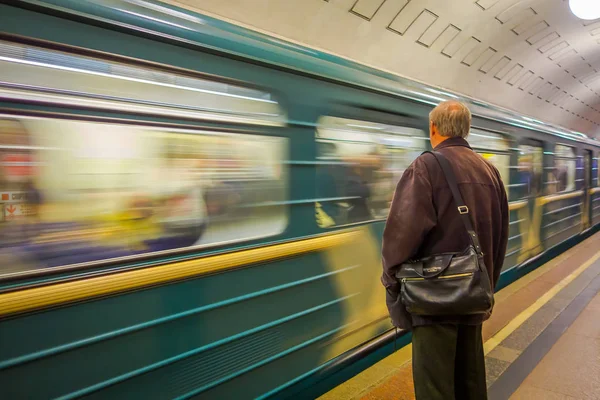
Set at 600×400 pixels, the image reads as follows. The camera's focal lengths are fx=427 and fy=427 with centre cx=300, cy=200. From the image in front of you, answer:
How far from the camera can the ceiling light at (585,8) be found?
6.32 m

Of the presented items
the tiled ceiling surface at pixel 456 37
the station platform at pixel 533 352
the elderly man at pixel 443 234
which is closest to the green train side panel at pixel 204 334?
the station platform at pixel 533 352

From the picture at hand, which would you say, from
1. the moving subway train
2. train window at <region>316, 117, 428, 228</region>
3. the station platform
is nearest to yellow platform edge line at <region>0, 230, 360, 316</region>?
the moving subway train

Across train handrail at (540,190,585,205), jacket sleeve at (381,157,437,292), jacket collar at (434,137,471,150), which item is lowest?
train handrail at (540,190,585,205)

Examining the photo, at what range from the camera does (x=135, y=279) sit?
5.61 ft

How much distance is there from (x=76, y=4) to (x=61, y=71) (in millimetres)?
256

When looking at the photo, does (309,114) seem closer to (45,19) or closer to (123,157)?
(123,157)

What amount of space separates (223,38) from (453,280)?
1506 millimetres

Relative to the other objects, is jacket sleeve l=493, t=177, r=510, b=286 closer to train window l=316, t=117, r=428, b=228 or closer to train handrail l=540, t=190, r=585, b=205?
train window l=316, t=117, r=428, b=228

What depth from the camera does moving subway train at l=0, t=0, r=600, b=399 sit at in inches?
58.7

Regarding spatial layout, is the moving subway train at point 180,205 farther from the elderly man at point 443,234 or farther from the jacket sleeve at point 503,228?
the jacket sleeve at point 503,228

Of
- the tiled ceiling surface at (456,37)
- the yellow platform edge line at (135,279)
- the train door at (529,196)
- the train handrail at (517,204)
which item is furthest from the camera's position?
the train door at (529,196)

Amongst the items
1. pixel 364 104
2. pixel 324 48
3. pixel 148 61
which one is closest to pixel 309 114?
pixel 364 104

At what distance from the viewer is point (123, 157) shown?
171cm

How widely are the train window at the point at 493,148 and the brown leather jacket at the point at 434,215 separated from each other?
2.35m
